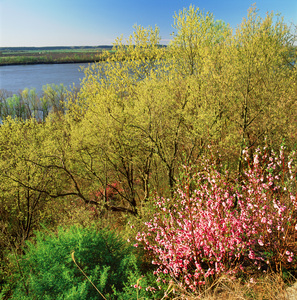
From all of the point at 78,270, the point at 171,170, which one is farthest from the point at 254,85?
the point at 78,270

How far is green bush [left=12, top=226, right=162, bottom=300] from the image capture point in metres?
5.02

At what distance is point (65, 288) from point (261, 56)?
36.9 ft

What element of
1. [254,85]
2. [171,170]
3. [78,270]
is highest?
[254,85]

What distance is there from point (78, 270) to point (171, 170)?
250 inches

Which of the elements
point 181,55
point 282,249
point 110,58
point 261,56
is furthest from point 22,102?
point 282,249

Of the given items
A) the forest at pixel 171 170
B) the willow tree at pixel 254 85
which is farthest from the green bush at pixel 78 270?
the willow tree at pixel 254 85

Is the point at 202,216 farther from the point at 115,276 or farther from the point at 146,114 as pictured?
the point at 146,114

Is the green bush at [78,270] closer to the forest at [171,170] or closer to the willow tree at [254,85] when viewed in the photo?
the forest at [171,170]

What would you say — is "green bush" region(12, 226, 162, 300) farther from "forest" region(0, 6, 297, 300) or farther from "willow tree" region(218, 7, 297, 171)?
"willow tree" region(218, 7, 297, 171)

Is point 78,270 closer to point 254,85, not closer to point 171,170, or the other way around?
point 171,170

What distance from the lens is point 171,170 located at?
10891 mm

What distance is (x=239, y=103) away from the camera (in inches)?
454

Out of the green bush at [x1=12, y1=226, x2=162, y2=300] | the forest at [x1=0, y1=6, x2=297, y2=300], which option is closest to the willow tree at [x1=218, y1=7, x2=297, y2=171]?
the forest at [x1=0, y1=6, x2=297, y2=300]

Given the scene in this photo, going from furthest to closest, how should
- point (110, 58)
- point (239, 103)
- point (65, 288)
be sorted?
point (110, 58), point (239, 103), point (65, 288)
